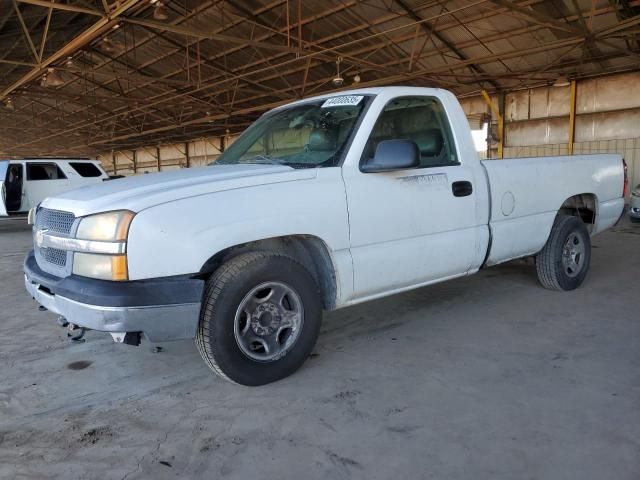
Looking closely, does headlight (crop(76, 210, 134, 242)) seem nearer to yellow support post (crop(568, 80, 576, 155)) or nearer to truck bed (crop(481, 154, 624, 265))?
truck bed (crop(481, 154, 624, 265))

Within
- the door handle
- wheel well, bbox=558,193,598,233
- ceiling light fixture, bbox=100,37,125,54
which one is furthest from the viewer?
ceiling light fixture, bbox=100,37,125,54

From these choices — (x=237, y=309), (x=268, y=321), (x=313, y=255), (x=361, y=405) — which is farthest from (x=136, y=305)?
(x=361, y=405)

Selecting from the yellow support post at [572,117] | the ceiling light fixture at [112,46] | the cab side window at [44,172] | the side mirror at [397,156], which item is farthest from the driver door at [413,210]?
the ceiling light fixture at [112,46]

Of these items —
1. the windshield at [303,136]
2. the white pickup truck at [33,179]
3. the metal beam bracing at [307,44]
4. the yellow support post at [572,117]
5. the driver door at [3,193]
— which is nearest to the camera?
the windshield at [303,136]

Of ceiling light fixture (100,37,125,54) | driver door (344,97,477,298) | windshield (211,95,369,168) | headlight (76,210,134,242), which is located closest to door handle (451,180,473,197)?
driver door (344,97,477,298)

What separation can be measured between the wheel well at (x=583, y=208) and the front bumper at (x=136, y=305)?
13.7 ft

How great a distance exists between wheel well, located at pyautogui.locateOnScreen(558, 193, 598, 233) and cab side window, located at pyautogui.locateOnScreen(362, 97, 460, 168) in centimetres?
199

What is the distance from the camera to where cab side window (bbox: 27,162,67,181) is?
13.5 m

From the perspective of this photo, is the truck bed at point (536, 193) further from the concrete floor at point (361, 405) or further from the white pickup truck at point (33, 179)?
the white pickup truck at point (33, 179)

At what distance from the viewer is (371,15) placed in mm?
13773

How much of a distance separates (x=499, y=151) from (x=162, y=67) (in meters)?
14.0

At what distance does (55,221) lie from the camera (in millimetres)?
3035

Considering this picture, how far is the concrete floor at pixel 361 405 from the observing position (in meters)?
2.28

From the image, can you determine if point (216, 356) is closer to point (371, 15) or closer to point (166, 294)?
point (166, 294)
